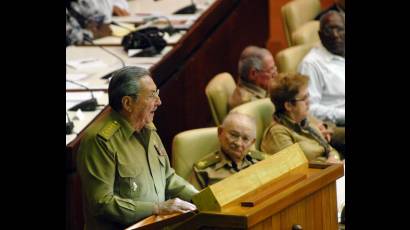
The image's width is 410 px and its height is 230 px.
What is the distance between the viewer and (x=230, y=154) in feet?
14.4

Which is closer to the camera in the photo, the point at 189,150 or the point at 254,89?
the point at 189,150

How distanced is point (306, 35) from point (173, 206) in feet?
11.7

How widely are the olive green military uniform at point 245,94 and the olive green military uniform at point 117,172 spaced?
230cm

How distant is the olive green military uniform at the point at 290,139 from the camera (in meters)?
4.93

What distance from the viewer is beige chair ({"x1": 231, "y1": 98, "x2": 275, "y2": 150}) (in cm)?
507

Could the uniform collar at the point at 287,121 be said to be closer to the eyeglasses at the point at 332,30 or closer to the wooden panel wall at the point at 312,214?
the eyeglasses at the point at 332,30

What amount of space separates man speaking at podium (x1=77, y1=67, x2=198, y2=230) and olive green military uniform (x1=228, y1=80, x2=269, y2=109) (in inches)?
90.8

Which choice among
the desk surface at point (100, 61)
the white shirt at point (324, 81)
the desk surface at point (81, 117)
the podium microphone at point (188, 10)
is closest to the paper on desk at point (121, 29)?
the desk surface at point (100, 61)

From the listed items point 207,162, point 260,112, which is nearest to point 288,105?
point 260,112

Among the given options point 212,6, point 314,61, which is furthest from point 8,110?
point 212,6

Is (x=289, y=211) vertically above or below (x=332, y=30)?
below

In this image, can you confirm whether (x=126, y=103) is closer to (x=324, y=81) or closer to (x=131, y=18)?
(x=324, y=81)
